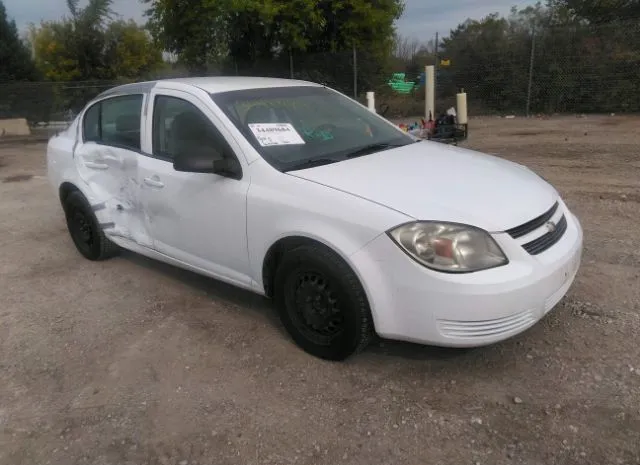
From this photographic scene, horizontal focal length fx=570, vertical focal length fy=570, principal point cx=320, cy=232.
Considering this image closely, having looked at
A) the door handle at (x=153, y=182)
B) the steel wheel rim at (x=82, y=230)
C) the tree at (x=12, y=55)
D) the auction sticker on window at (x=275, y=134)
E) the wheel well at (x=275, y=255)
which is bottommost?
the steel wheel rim at (x=82, y=230)

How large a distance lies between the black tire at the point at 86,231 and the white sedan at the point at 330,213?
0.91 feet

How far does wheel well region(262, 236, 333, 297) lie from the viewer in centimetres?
315

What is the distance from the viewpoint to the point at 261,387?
3.09 meters

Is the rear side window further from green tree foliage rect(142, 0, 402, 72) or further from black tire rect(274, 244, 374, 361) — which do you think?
green tree foliage rect(142, 0, 402, 72)

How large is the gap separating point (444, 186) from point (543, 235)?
578 mm

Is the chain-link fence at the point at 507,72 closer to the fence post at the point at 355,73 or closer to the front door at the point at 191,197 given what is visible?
the fence post at the point at 355,73

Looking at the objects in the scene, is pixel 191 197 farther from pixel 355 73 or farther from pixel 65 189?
pixel 355 73

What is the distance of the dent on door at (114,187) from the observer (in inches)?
169

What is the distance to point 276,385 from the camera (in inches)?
122

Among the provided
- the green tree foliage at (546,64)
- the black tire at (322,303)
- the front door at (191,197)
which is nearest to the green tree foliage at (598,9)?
the green tree foliage at (546,64)

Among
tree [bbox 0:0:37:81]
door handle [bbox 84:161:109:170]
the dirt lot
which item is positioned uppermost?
tree [bbox 0:0:37:81]

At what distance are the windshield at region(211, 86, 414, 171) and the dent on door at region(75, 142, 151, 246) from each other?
106cm

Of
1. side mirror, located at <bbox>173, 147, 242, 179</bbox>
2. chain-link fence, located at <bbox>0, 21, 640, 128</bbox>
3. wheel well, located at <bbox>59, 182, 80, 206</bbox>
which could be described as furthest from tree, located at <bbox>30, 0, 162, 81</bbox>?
side mirror, located at <bbox>173, 147, 242, 179</bbox>

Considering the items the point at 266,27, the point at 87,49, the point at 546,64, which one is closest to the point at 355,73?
the point at 266,27
